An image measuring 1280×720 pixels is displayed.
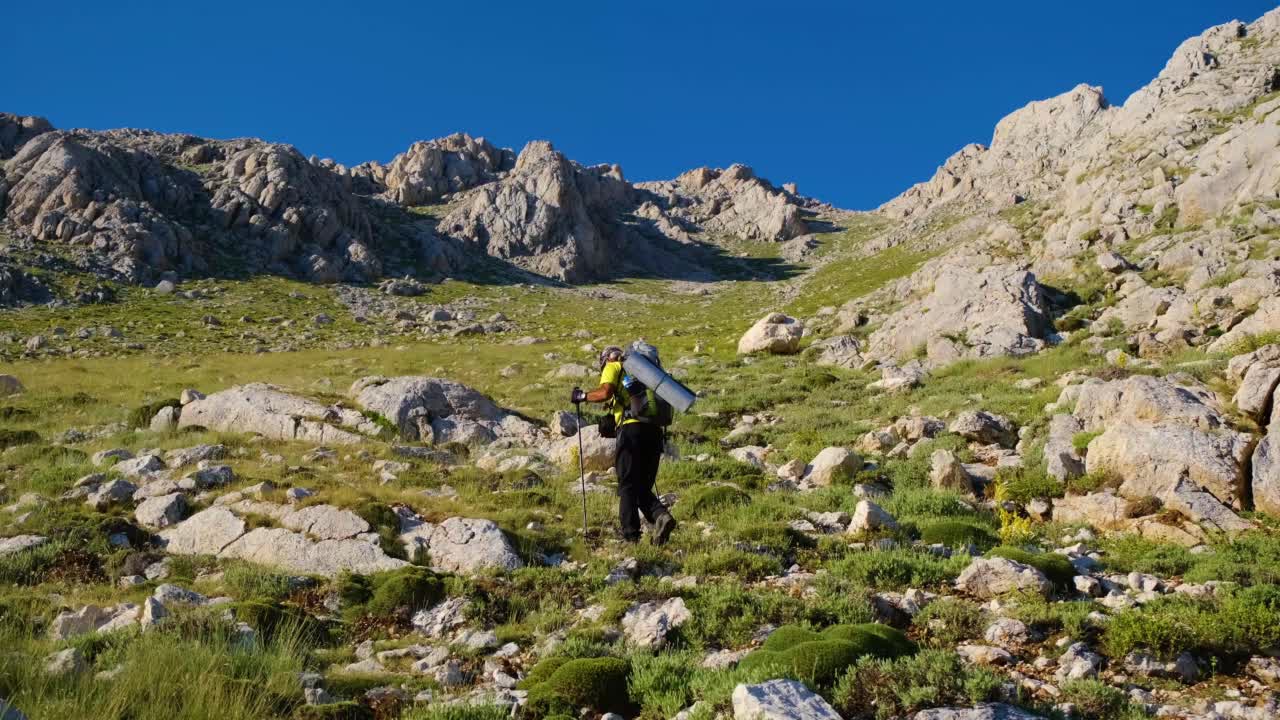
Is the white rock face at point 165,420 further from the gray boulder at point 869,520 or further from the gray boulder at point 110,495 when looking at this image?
the gray boulder at point 869,520

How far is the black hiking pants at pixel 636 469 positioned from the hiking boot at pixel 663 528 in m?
0.18

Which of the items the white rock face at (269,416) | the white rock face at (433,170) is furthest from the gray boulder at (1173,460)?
the white rock face at (433,170)

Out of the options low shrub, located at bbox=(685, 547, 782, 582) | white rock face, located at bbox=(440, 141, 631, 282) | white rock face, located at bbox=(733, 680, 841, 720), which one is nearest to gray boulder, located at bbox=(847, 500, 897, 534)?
low shrub, located at bbox=(685, 547, 782, 582)

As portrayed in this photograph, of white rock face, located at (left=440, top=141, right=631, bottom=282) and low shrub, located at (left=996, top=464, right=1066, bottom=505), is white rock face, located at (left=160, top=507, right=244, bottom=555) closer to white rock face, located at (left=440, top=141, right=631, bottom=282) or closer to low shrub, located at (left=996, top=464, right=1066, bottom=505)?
low shrub, located at (left=996, top=464, right=1066, bottom=505)

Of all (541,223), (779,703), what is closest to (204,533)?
(779,703)

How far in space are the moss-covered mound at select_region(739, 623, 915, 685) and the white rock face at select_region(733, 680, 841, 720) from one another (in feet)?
1.58

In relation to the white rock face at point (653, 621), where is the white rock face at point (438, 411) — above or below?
above

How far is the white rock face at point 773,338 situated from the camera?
35.1 meters

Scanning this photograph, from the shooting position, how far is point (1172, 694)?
18.1 feet

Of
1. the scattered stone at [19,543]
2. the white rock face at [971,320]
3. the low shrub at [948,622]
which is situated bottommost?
the scattered stone at [19,543]

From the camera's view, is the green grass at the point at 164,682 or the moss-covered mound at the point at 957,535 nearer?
the green grass at the point at 164,682

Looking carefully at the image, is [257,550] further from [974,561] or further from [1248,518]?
[1248,518]

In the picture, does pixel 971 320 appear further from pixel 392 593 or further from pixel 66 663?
pixel 66 663

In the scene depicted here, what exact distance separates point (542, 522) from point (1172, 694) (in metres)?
8.51
